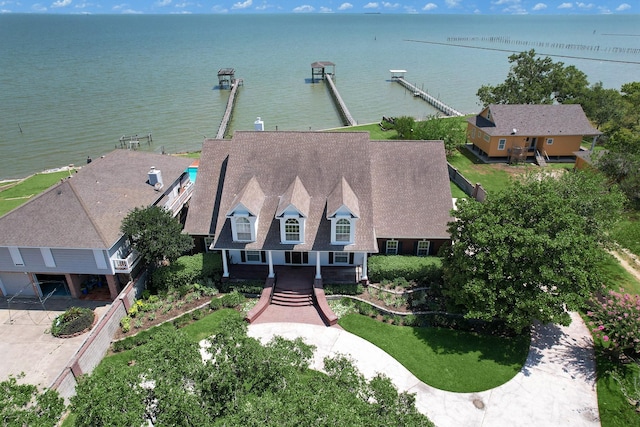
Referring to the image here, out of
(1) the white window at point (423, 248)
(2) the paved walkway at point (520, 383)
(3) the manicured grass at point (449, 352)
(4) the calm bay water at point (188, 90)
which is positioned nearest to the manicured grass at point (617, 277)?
(2) the paved walkway at point (520, 383)

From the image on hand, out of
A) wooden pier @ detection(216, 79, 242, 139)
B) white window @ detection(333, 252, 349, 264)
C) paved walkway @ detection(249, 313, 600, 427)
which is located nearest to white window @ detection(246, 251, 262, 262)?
white window @ detection(333, 252, 349, 264)

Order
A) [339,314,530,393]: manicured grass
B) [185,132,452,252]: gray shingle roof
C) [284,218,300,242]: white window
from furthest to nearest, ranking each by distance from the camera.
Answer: [185,132,452,252]: gray shingle roof, [284,218,300,242]: white window, [339,314,530,393]: manicured grass

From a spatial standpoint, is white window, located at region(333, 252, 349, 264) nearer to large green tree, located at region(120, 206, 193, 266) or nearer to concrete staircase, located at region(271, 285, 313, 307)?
concrete staircase, located at region(271, 285, 313, 307)

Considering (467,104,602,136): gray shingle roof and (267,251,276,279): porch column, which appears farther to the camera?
(467,104,602,136): gray shingle roof

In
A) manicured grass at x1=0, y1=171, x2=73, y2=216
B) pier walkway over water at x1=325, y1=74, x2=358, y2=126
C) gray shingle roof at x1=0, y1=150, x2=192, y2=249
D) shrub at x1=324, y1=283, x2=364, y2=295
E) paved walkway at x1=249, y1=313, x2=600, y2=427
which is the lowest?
paved walkway at x1=249, y1=313, x2=600, y2=427

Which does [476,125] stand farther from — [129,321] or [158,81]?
[158,81]

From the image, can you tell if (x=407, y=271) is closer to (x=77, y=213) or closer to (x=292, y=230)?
(x=292, y=230)

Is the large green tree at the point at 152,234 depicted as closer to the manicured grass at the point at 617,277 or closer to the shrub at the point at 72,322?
the shrub at the point at 72,322
